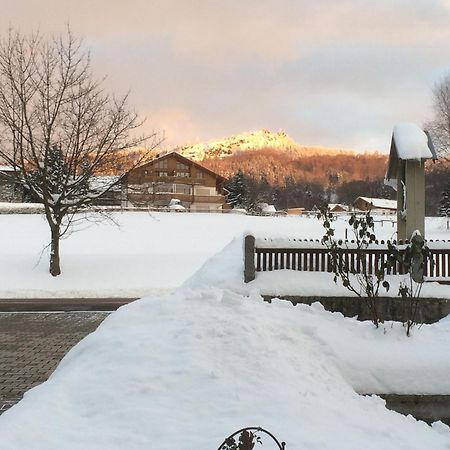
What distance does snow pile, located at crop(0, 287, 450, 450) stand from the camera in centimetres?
344

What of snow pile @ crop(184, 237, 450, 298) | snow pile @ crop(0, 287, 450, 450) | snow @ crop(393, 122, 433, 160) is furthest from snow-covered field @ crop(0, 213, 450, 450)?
snow @ crop(393, 122, 433, 160)

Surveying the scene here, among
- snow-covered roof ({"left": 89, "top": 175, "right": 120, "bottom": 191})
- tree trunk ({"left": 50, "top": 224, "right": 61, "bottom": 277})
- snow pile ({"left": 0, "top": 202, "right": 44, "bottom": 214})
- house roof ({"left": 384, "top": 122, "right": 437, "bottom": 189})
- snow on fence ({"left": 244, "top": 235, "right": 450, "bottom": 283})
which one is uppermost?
house roof ({"left": 384, "top": 122, "right": 437, "bottom": 189})

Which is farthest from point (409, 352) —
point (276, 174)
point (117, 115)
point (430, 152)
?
point (276, 174)

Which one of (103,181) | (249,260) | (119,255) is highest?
(103,181)

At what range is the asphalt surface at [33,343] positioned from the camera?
6.62m

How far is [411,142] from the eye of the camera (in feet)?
39.2

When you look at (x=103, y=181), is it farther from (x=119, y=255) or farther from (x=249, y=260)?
(x=249, y=260)

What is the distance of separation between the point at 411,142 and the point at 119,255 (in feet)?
50.3

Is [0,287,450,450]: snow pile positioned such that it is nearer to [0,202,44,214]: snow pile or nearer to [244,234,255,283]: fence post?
[244,234,255,283]: fence post

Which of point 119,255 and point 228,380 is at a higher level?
point 228,380

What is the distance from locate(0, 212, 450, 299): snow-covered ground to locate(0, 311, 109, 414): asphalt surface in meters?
3.72

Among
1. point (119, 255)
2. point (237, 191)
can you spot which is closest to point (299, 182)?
point (237, 191)

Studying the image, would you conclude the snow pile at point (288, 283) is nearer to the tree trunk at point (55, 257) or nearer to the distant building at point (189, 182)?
the tree trunk at point (55, 257)

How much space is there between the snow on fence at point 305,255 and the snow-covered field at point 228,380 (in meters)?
2.96
